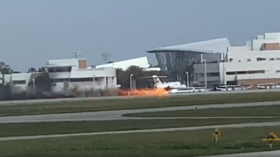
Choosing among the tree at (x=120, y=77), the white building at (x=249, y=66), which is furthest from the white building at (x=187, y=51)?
the tree at (x=120, y=77)

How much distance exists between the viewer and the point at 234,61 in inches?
5015

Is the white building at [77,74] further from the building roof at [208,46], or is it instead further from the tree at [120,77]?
the building roof at [208,46]

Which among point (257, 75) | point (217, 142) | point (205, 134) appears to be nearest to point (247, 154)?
point (217, 142)

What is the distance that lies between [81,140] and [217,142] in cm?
726

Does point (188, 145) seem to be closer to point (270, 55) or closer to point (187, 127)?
point (187, 127)

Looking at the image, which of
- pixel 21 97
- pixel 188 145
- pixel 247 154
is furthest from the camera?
pixel 21 97

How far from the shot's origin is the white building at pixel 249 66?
392 ft

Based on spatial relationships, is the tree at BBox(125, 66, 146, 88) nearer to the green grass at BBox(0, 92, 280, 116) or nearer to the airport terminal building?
the airport terminal building

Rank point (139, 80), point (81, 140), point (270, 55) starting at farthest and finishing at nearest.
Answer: point (270, 55) < point (139, 80) < point (81, 140)

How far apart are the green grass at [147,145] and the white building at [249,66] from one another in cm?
9710

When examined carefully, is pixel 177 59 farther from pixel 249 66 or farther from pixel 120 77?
pixel 120 77

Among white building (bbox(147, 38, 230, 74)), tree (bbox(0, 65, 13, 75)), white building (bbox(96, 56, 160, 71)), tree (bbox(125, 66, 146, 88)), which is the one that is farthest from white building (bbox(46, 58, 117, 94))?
white building (bbox(96, 56, 160, 71))

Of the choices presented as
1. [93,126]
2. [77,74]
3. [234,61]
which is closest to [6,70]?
[77,74]

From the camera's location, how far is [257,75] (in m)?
Result: 119
